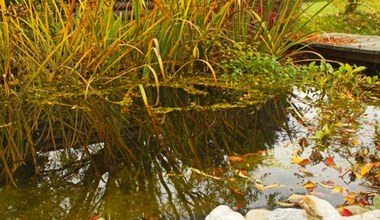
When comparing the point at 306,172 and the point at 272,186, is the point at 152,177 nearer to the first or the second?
the point at 272,186

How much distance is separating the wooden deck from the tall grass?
3.74ft

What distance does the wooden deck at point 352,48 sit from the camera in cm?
585

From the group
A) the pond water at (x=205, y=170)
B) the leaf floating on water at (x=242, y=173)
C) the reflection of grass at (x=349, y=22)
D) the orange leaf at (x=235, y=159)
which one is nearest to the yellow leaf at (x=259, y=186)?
the pond water at (x=205, y=170)

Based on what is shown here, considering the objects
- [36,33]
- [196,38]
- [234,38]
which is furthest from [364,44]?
[36,33]

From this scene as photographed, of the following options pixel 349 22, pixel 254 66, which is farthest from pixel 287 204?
pixel 349 22

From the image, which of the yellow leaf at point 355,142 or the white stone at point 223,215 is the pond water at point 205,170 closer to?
the yellow leaf at point 355,142

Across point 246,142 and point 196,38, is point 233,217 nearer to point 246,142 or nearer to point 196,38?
point 246,142

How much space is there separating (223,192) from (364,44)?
465 cm

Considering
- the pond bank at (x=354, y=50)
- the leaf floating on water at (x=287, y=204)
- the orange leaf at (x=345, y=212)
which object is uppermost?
the orange leaf at (x=345, y=212)

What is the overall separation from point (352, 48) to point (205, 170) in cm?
403

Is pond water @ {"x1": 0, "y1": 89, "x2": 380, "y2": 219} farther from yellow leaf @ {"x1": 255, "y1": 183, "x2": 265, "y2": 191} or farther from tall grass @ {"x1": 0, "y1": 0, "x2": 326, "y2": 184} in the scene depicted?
tall grass @ {"x1": 0, "y1": 0, "x2": 326, "y2": 184}

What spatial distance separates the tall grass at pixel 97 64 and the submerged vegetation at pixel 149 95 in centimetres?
1

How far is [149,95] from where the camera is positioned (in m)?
4.20

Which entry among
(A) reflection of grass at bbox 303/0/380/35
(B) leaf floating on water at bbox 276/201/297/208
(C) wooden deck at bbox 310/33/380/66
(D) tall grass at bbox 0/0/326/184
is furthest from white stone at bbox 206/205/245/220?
(A) reflection of grass at bbox 303/0/380/35
